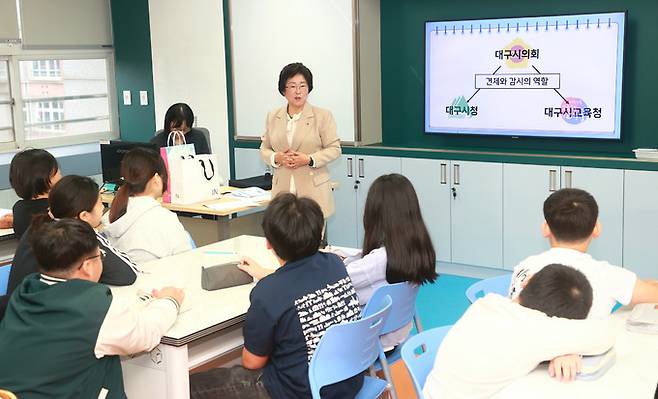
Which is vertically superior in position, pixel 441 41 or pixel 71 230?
pixel 441 41

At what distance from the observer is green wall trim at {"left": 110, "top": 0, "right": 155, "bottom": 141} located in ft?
24.9

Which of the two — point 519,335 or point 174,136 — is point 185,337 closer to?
point 519,335

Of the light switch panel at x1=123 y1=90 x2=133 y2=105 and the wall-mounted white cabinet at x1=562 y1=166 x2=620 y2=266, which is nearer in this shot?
the wall-mounted white cabinet at x1=562 y1=166 x2=620 y2=266

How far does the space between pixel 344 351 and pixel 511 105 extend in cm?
372

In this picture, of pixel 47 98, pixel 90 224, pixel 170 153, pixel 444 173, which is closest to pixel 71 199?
pixel 90 224

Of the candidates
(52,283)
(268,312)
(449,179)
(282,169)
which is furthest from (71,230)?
(449,179)

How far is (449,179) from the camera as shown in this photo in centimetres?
599

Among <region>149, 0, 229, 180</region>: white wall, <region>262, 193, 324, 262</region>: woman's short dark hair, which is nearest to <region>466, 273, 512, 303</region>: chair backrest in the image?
<region>262, 193, 324, 262</region>: woman's short dark hair

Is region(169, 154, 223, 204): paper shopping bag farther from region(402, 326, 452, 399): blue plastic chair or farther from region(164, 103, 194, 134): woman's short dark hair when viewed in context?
region(402, 326, 452, 399): blue plastic chair

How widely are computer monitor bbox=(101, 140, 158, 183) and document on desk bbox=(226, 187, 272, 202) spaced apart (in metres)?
0.74

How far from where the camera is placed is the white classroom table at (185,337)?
2.68 meters

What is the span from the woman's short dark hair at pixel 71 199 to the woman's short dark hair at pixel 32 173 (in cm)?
74

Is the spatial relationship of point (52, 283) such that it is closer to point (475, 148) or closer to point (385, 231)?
point (385, 231)

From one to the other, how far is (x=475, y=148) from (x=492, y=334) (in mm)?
4337
